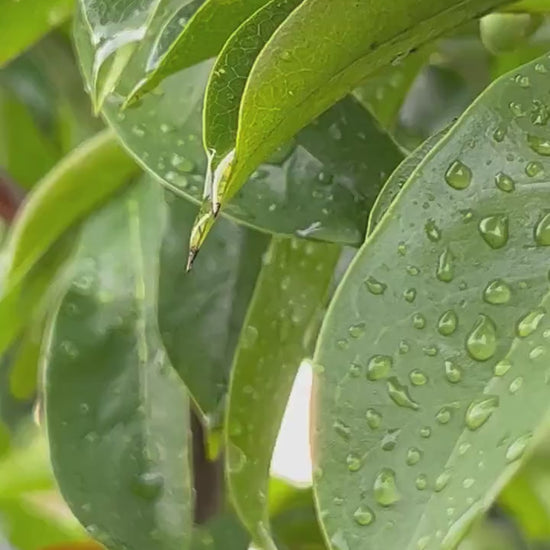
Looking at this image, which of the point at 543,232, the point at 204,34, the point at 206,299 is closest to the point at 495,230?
the point at 543,232

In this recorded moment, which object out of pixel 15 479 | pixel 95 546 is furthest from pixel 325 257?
pixel 15 479

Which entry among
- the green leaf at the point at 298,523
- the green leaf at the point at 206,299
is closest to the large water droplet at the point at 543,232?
the green leaf at the point at 206,299

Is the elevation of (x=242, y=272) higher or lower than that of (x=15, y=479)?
lower

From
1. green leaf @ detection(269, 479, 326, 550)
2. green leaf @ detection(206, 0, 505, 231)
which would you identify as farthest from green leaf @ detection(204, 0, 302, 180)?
green leaf @ detection(269, 479, 326, 550)

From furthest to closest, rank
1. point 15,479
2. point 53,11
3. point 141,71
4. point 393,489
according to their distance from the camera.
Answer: point 15,479, point 53,11, point 141,71, point 393,489

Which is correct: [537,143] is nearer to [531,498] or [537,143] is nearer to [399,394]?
[399,394]

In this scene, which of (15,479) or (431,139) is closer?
(431,139)

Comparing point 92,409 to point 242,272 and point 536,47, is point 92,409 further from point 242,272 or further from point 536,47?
point 536,47
